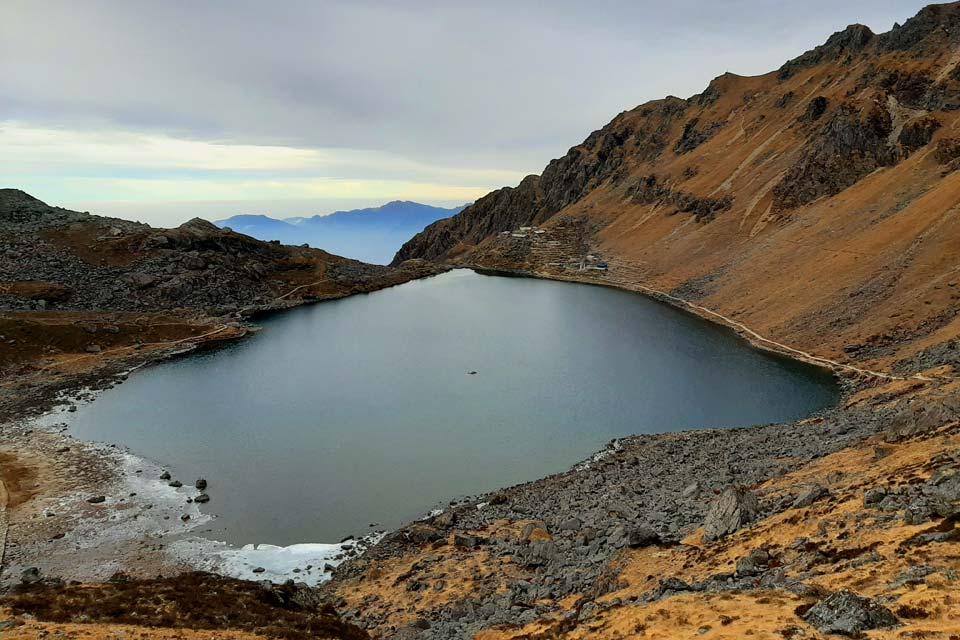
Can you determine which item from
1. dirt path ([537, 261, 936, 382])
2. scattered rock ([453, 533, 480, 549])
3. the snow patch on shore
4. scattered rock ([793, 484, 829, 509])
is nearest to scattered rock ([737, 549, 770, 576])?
scattered rock ([793, 484, 829, 509])

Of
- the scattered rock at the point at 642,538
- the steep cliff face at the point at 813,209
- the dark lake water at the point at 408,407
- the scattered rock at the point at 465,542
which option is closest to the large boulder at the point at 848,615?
the scattered rock at the point at 642,538

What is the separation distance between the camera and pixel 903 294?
69125mm

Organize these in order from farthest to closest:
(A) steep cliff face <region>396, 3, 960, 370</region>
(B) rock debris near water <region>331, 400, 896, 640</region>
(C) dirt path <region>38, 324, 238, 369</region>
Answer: (C) dirt path <region>38, 324, 238, 369</region>, (A) steep cliff face <region>396, 3, 960, 370</region>, (B) rock debris near water <region>331, 400, 896, 640</region>

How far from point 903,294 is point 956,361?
25.0m

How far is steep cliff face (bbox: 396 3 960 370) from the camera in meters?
71.8

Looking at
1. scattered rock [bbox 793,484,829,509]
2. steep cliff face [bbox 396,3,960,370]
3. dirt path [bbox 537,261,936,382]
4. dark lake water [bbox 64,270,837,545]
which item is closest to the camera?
scattered rock [bbox 793,484,829,509]

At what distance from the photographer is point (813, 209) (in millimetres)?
111375

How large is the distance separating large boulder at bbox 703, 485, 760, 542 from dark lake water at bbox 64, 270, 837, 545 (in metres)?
20.7

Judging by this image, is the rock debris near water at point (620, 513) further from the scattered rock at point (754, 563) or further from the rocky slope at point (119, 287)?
the rocky slope at point (119, 287)

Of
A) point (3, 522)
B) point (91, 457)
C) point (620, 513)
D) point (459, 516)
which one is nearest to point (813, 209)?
point (620, 513)

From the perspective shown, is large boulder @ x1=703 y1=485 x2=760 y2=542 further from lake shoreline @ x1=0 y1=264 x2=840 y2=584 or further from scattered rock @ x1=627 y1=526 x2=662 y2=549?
lake shoreline @ x1=0 y1=264 x2=840 y2=584

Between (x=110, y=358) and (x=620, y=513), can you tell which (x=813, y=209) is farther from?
(x=110, y=358)

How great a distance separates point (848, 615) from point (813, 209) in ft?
378

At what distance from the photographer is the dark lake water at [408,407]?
44438 millimetres
